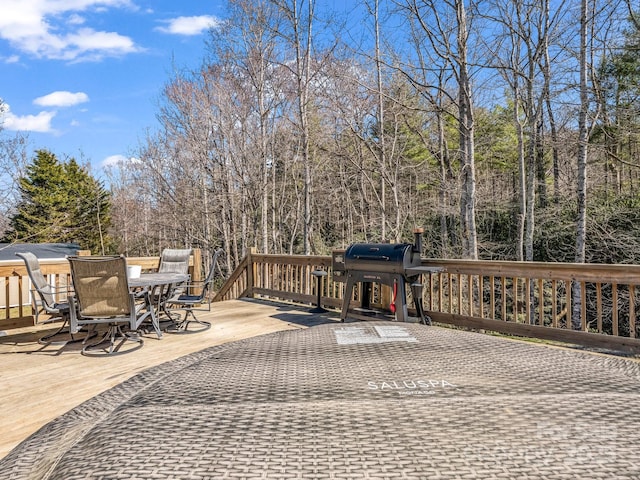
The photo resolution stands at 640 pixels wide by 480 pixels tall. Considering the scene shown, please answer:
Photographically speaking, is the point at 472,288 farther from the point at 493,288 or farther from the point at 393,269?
the point at 393,269

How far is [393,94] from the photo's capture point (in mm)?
11453

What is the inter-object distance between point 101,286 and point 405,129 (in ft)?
34.1

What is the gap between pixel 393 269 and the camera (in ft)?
14.5

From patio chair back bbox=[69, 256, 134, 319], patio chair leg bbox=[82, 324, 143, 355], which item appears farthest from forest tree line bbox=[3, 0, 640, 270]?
patio chair leg bbox=[82, 324, 143, 355]

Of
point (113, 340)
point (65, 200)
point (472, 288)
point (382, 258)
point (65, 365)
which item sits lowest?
point (65, 365)

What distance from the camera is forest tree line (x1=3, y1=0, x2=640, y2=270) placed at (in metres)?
8.23

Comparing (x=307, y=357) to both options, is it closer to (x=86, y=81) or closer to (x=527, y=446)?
(x=527, y=446)

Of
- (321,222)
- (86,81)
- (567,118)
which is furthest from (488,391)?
(86,81)

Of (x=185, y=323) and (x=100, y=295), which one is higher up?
(x=100, y=295)

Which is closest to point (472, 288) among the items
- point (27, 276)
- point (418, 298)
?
point (418, 298)

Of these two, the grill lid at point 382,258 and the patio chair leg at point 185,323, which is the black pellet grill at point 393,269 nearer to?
the grill lid at point 382,258

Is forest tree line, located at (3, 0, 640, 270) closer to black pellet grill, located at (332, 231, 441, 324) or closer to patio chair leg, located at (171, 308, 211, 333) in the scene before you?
black pellet grill, located at (332, 231, 441, 324)

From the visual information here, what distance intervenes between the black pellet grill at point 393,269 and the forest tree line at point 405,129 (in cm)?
358

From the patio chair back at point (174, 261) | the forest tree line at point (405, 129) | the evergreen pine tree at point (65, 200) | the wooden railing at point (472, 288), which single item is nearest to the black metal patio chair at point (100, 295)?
the wooden railing at point (472, 288)
